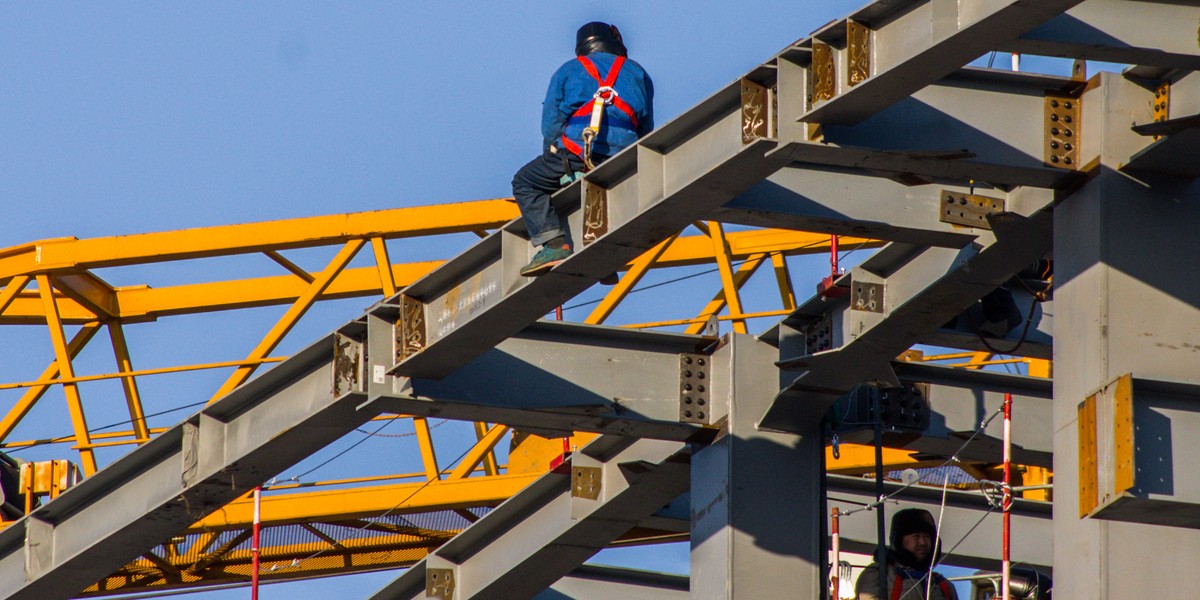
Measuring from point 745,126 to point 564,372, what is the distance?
283cm

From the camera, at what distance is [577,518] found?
1327cm

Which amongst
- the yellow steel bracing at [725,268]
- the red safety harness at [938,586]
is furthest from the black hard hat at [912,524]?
the yellow steel bracing at [725,268]

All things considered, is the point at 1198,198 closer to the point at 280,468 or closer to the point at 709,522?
the point at 709,522

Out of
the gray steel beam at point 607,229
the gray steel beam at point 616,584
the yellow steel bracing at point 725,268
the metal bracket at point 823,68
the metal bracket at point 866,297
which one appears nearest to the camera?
the metal bracket at point 823,68

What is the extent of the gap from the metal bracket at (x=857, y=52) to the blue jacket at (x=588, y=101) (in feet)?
6.41

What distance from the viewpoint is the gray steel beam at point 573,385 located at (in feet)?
39.2

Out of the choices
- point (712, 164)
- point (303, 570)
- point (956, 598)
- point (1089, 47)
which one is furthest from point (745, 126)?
point (303, 570)

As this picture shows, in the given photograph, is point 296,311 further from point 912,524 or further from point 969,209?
point 969,209

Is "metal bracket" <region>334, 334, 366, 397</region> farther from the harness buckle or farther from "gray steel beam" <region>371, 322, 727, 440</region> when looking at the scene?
the harness buckle

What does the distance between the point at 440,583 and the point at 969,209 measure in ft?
17.2

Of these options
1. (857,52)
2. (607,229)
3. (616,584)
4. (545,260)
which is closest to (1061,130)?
(857,52)

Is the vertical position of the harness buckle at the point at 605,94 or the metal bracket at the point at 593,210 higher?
the harness buckle at the point at 605,94

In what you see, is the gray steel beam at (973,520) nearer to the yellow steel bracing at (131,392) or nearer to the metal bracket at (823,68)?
the metal bracket at (823,68)

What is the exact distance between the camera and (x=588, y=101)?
1113cm
